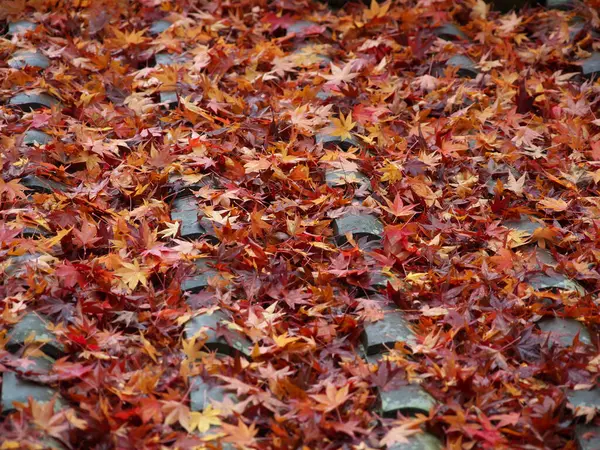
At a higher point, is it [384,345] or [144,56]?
[144,56]

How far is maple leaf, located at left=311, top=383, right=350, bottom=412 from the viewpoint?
186cm

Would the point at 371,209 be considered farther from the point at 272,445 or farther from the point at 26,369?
the point at 26,369

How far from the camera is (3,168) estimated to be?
249 cm

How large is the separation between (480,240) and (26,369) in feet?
4.46

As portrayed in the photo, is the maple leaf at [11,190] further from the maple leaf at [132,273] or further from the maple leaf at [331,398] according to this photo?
the maple leaf at [331,398]

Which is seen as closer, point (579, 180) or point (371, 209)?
point (371, 209)

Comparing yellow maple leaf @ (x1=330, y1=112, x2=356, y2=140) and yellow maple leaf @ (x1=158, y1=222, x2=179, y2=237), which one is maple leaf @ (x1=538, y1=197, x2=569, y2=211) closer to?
yellow maple leaf @ (x1=330, y1=112, x2=356, y2=140)

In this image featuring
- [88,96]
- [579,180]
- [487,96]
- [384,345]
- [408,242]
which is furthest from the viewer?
[487,96]

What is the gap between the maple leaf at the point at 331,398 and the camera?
6.11 feet

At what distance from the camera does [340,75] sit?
3074 mm

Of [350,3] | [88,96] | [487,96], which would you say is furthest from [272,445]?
[350,3]

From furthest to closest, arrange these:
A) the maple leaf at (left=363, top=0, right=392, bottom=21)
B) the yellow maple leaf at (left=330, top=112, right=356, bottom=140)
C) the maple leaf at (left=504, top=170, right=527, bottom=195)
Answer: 1. the maple leaf at (left=363, top=0, right=392, bottom=21)
2. the yellow maple leaf at (left=330, top=112, right=356, bottom=140)
3. the maple leaf at (left=504, top=170, right=527, bottom=195)

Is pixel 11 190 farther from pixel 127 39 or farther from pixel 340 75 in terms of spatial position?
pixel 340 75

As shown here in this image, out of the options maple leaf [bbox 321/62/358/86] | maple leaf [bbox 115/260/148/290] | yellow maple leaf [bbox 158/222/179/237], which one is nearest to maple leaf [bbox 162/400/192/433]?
maple leaf [bbox 115/260/148/290]
